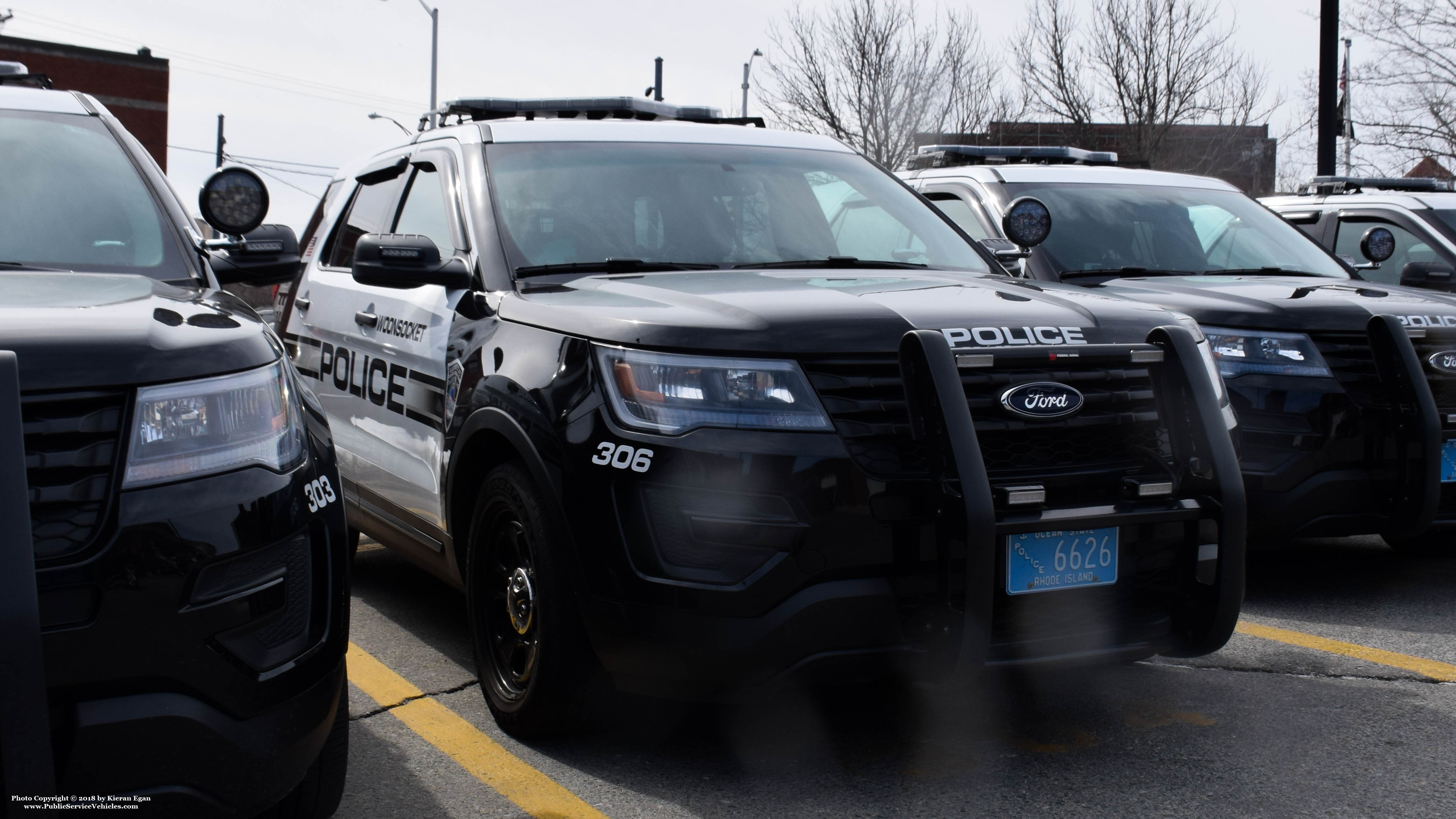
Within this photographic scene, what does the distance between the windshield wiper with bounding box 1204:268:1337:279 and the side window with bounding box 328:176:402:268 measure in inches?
153

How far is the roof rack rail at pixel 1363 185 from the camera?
10.2 metres

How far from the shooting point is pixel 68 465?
2.33 meters

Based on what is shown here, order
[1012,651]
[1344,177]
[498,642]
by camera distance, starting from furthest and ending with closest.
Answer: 1. [1344,177]
2. [498,642]
3. [1012,651]

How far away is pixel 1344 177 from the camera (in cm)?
→ 1019

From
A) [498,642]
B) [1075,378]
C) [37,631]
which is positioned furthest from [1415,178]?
[37,631]

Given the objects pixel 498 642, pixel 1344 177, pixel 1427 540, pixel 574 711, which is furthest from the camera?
pixel 1344 177

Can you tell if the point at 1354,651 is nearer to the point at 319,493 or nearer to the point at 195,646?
the point at 319,493

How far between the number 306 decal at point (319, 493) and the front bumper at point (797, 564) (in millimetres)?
692

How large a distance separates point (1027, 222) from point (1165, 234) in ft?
3.52

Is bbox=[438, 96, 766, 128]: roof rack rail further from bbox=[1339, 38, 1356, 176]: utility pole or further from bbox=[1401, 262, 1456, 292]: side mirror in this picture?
bbox=[1339, 38, 1356, 176]: utility pole

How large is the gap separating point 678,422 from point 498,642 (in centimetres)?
109

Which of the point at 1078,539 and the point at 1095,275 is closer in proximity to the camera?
the point at 1078,539

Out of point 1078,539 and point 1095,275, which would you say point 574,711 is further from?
point 1095,275

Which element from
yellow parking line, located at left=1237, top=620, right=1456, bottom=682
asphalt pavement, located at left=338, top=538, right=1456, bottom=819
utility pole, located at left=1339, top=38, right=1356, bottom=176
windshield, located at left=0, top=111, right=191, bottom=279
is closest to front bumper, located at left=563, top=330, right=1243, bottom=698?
asphalt pavement, located at left=338, top=538, right=1456, bottom=819
